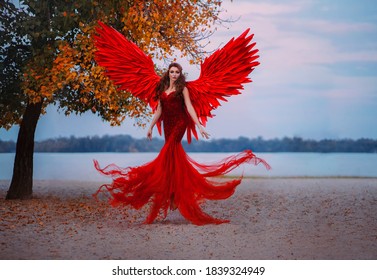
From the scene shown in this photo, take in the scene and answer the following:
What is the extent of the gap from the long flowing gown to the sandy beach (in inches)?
13.2

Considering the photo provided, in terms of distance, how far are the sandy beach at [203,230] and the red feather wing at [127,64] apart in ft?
6.01

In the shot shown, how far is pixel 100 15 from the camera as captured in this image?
9.29 metres

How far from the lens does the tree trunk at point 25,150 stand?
429 inches

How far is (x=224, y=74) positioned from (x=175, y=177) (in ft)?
4.82

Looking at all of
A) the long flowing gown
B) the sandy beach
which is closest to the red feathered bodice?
the long flowing gown

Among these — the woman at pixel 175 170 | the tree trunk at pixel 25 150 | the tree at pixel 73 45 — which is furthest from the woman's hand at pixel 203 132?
the tree trunk at pixel 25 150

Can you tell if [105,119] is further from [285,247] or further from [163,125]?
[285,247]

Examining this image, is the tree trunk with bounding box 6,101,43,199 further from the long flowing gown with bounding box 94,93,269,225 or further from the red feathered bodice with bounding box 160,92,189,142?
the red feathered bodice with bounding box 160,92,189,142

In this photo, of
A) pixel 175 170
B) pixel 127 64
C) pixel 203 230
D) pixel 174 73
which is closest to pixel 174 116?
pixel 174 73

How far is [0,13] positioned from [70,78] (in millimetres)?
1897

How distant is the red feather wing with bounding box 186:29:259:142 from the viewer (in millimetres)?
7699

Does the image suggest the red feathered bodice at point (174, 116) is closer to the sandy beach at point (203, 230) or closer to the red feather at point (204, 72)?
the red feather at point (204, 72)

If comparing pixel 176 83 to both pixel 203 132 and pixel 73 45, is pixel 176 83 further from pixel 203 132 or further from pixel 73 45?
pixel 73 45

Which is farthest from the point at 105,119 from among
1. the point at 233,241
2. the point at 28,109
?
the point at 233,241
